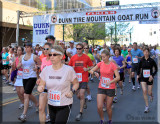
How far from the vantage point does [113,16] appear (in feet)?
40.5

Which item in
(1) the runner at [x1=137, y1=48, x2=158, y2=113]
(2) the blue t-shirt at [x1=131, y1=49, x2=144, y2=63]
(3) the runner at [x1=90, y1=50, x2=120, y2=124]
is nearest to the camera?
(3) the runner at [x1=90, y1=50, x2=120, y2=124]

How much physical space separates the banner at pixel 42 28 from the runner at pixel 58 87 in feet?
37.6

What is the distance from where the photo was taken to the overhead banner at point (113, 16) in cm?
1168

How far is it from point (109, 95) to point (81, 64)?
1464 mm

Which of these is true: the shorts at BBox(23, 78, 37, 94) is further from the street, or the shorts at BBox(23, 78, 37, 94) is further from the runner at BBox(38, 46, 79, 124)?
the runner at BBox(38, 46, 79, 124)

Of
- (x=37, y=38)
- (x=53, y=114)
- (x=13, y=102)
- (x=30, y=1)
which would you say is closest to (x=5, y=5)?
(x=30, y=1)

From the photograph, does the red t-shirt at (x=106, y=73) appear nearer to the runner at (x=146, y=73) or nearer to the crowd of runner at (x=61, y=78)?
the crowd of runner at (x=61, y=78)

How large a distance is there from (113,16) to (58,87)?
10110 mm

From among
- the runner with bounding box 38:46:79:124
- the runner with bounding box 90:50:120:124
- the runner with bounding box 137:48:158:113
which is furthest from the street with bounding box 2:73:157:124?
the runner with bounding box 38:46:79:124

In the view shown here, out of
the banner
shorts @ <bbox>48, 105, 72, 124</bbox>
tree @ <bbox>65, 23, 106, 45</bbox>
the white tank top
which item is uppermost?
tree @ <bbox>65, 23, 106, 45</bbox>

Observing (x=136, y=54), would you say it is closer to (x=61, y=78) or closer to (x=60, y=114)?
(x=61, y=78)

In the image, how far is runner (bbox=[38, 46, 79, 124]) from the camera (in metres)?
3.05

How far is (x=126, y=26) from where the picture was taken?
40.3 meters

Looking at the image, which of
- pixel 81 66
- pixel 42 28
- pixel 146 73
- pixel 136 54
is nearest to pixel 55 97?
pixel 81 66
